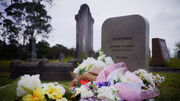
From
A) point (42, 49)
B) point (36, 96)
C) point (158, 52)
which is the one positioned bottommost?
point (158, 52)

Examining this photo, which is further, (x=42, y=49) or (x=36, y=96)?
(x=42, y=49)

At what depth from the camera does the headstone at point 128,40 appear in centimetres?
445

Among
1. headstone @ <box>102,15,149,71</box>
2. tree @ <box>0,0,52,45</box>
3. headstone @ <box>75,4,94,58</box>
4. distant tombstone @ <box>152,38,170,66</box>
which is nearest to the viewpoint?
headstone @ <box>102,15,149,71</box>

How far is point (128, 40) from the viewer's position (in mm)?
4688

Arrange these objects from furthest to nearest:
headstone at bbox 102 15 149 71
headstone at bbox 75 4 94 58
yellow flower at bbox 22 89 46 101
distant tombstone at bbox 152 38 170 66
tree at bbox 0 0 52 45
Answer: tree at bbox 0 0 52 45 → distant tombstone at bbox 152 38 170 66 → headstone at bbox 75 4 94 58 → headstone at bbox 102 15 149 71 → yellow flower at bbox 22 89 46 101

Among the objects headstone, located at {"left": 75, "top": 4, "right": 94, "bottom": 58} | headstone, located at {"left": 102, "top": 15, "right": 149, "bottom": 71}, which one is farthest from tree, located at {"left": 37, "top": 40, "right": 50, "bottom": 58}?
headstone, located at {"left": 102, "top": 15, "right": 149, "bottom": 71}

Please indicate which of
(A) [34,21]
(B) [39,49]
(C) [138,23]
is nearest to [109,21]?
(C) [138,23]

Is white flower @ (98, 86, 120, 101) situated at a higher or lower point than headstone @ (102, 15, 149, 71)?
lower

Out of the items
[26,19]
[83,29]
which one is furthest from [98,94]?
[26,19]

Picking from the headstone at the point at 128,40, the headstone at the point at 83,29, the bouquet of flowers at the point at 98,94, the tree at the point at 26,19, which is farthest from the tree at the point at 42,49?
the bouquet of flowers at the point at 98,94

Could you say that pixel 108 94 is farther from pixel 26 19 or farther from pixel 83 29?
pixel 26 19

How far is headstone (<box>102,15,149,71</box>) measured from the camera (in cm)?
445

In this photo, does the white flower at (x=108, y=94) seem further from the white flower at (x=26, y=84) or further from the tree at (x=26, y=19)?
the tree at (x=26, y=19)

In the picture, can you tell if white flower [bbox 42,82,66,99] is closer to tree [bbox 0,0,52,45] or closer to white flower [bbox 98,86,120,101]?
white flower [bbox 98,86,120,101]
